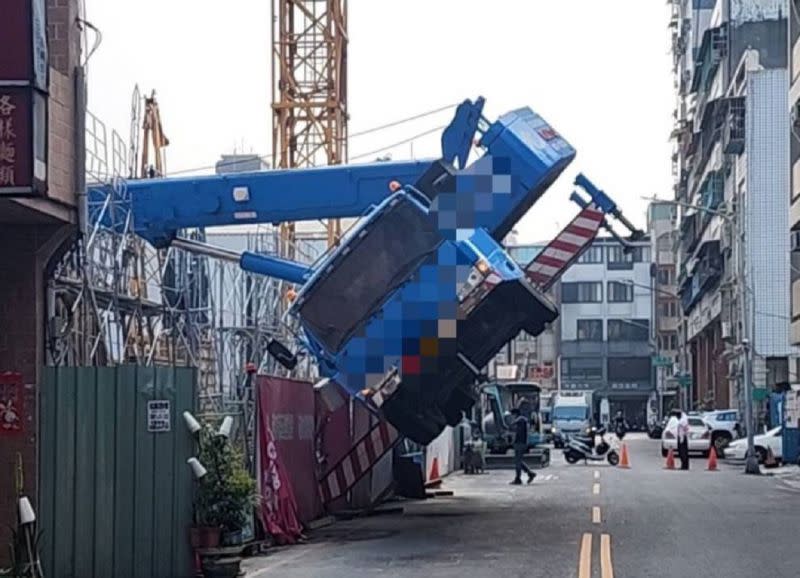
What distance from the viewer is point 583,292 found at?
123 meters

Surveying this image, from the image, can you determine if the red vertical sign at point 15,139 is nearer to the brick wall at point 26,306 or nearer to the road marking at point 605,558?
the brick wall at point 26,306

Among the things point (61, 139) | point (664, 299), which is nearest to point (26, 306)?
point (61, 139)

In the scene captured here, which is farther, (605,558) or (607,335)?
(607,335)

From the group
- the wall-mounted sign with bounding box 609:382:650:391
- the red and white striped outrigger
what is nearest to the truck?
the wall-mounted sign with bounding box 609:382:650:391

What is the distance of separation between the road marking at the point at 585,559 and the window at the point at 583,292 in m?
104

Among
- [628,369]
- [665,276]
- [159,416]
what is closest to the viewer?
[159,416]

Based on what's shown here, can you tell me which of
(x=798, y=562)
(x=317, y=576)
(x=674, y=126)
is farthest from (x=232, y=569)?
(x=674, y=126)

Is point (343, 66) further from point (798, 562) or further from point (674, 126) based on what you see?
point (674, 126)

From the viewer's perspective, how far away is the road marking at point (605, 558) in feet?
51.5

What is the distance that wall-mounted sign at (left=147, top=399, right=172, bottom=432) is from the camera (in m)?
15.4

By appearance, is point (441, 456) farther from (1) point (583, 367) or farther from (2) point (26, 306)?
(1) point (583, 367)

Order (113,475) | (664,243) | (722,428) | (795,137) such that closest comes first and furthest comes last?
1. (113,475)
2. (795,137)
3. (722,428)
4. (664,243)

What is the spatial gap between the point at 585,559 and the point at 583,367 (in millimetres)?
106862

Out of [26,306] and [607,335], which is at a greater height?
[607,335]
